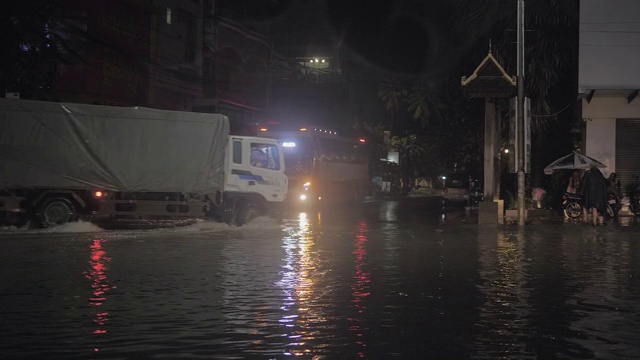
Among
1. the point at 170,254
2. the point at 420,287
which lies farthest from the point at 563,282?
the point at 170,254

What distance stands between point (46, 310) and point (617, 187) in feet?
69.8

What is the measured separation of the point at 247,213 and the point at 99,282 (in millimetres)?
10480

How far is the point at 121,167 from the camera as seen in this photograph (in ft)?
63.6

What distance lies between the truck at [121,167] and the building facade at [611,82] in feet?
40.2

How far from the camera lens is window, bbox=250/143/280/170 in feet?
69.2

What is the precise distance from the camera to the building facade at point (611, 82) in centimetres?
2572

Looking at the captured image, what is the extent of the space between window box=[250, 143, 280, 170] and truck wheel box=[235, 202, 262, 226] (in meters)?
1.14

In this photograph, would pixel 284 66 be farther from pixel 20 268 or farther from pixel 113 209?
pixel 20 268

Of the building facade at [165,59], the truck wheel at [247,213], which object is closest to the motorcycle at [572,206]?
the truck wheel at [247,213]

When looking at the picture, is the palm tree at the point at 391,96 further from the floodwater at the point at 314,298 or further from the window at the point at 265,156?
the floodwater at the point at 314,298

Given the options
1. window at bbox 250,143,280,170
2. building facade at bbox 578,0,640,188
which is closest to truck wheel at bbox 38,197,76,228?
window at bbox 250,143,280,170

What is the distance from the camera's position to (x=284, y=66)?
54.3m

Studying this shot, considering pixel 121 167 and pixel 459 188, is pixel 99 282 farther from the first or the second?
pixel 459 188

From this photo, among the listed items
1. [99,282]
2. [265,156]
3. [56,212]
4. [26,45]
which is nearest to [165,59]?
[26,45]
